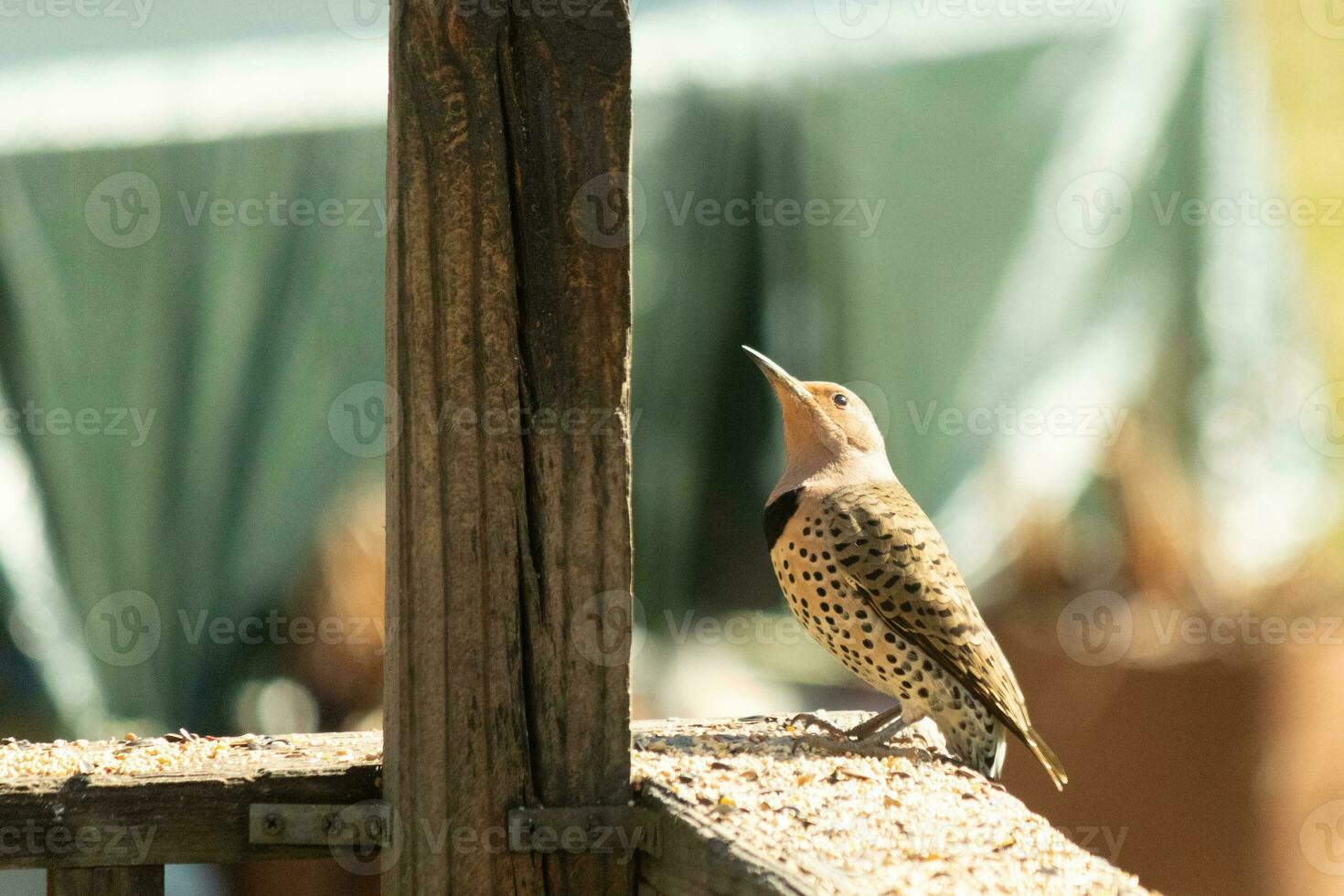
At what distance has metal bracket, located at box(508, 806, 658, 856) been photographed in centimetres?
203

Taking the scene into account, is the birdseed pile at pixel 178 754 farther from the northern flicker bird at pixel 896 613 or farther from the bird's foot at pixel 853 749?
the northern flicker bird at pixel 896 613

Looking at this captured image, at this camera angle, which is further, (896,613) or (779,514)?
(779,514)

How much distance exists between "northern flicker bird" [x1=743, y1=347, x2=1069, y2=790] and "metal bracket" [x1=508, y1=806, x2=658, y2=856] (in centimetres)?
88

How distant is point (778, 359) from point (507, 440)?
3.42m

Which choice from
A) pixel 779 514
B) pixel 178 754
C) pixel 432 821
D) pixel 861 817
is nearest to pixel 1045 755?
pixel 779 514

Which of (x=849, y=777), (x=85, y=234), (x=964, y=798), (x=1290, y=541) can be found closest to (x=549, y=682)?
(x=849, y=777)

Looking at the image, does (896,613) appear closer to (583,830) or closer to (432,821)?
(583,830)

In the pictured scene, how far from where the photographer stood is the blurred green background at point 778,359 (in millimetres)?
4965

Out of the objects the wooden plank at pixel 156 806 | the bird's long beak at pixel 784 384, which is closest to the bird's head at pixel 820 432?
the bird's long beak at pixel 784 384

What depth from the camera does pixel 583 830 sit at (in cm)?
205

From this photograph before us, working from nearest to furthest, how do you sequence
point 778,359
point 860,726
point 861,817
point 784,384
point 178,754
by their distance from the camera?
point 861,817 < point 178,754 < point 860,726 < point 784,384 < point 778,359

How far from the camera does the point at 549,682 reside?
81.1 inches

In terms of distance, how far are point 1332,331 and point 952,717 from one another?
12.2 feet

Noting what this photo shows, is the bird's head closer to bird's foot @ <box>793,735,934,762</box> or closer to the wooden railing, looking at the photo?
bird's foot @ <box>793,735,934,762</box>
